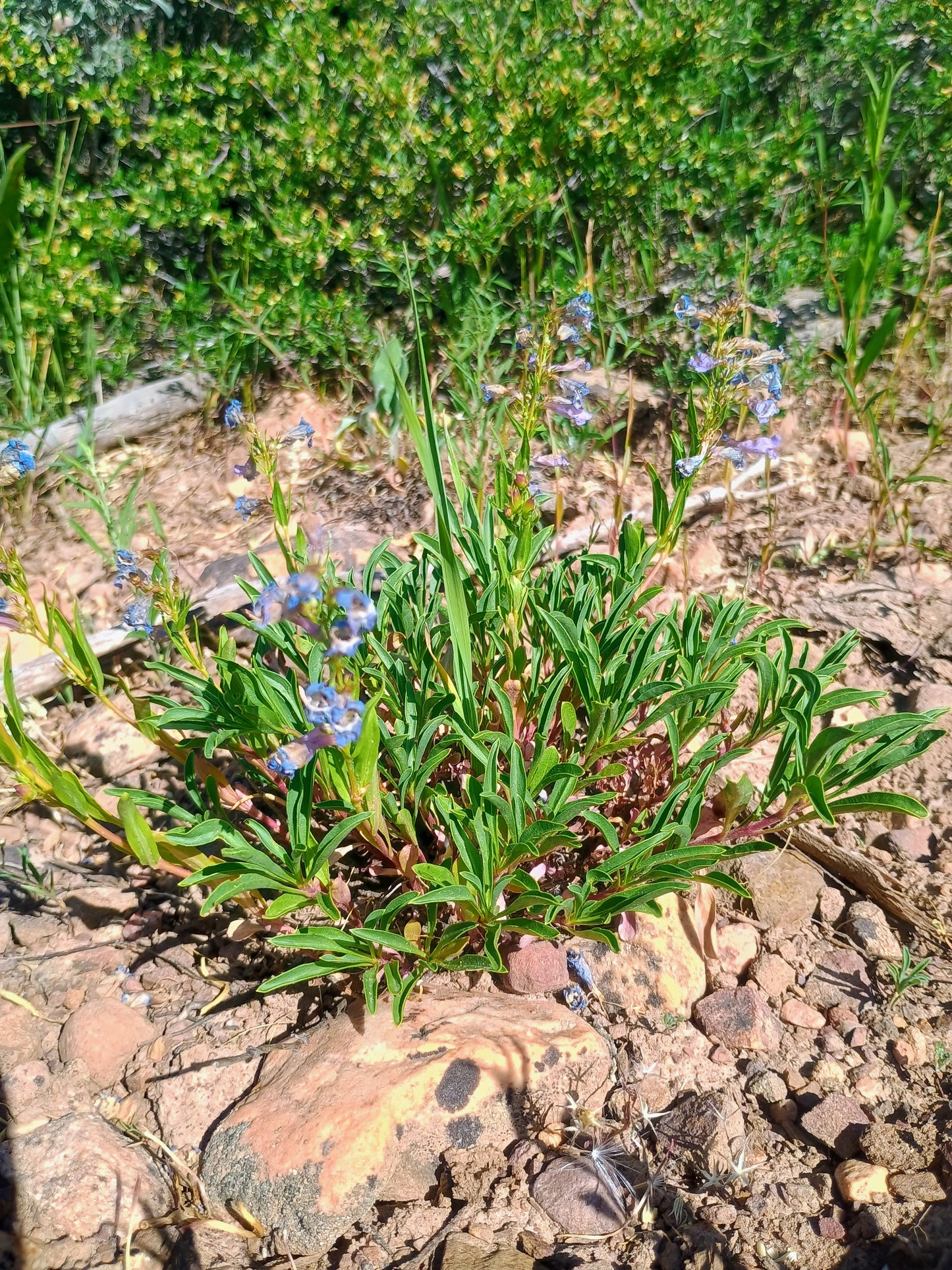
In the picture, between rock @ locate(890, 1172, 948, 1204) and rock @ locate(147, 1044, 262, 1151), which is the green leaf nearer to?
rock @ locate(147, 1044, 262, 1151)

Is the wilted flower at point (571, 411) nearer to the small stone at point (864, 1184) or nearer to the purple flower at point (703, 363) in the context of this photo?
the purple flower at point (703, 363)

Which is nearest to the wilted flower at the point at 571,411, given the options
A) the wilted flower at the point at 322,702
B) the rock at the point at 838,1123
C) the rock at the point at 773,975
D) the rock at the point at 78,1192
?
the wilted flower at the point at 322,702

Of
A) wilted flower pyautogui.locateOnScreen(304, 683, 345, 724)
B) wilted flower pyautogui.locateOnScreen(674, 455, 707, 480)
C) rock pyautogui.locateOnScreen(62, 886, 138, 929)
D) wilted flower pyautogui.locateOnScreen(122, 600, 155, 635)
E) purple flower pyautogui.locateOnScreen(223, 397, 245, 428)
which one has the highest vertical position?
purple flower pyautogui.locateOnScreen(223, 397, 245, 428)

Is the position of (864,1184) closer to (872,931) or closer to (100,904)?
(872,931)

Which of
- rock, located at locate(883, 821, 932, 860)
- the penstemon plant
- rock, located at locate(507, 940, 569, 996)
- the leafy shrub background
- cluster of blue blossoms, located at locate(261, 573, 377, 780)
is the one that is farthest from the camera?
the leafy shrub background

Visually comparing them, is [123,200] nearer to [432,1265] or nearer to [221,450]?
[221,450]

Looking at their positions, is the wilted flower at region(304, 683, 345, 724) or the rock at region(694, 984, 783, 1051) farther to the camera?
the rock at region(694, 984, 783, 1051)

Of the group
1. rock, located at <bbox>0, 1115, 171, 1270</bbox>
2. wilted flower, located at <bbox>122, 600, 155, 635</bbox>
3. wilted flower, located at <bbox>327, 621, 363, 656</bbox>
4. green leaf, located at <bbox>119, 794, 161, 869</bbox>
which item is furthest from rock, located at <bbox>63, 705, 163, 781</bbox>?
wilted flower, located at <bbox>327, 621, 363, 656</bbox>
